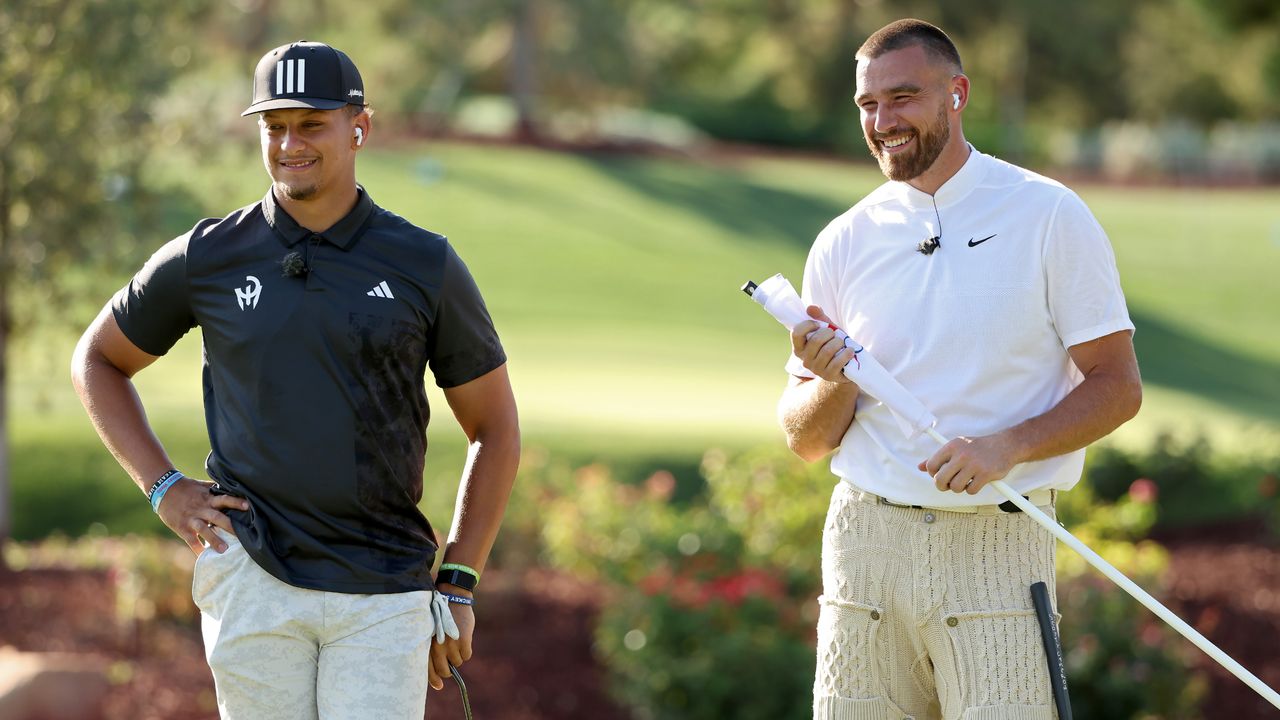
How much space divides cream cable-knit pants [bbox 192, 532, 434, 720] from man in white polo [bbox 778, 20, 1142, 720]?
1069 mm

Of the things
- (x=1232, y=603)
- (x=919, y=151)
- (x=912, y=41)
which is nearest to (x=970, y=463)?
(x=919, y=151)

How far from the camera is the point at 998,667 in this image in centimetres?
360

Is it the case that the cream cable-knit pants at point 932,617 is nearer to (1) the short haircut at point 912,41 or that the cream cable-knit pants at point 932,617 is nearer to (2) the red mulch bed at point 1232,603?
(1) the short haircut at point 912,41

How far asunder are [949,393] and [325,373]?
4.64 ft

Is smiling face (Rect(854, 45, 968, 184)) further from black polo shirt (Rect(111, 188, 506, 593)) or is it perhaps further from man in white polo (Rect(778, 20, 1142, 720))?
black polo shirt (Rect(111, 188, 506, 593))

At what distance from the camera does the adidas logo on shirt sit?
3460 mm

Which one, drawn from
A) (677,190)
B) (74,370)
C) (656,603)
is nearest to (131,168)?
(656,603)

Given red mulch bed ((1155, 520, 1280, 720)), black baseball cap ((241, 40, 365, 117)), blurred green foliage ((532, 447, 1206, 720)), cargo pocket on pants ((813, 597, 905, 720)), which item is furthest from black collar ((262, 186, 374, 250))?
red mulch bed ((1155, 520, 1280, 720))

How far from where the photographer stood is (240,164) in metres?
10.4

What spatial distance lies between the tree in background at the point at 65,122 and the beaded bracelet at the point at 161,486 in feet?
18.6

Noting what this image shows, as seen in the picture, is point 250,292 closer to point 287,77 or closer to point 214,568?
point 287,77

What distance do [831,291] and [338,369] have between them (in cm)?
126

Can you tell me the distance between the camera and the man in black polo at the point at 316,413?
3.42 metres

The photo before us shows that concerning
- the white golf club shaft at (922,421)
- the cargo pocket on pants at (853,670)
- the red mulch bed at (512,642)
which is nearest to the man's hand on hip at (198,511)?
the white golf club shaft at (922,421)
